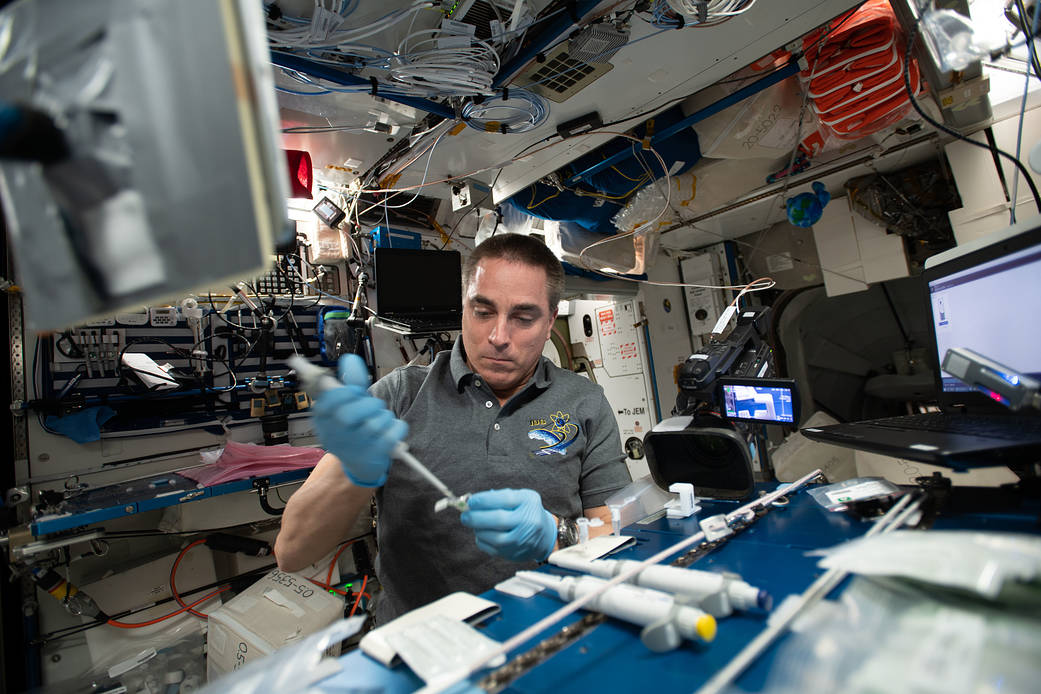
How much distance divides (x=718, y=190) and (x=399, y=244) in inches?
79.7

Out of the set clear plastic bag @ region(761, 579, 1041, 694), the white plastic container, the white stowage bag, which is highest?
the white stowage bag

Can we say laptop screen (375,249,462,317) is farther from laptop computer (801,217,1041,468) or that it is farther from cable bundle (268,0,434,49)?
laptop computer (801,217,1041,468)

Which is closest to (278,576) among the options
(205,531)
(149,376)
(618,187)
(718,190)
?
(205,531)

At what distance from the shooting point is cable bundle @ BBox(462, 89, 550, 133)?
1596 mm

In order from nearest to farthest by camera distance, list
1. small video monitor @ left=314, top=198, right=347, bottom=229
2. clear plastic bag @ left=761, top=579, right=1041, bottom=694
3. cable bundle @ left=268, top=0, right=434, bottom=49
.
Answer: clear plastic bag @ left=761, top=579, right=1041, bottom=694, cable bundle @ left=268, top=0, right=434, bottom=49, small video monitor @ left=314, top=198, right=347, bottom=229

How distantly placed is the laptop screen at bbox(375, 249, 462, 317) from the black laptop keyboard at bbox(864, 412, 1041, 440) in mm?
2134

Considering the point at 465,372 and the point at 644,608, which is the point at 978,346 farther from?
the point at 465,372

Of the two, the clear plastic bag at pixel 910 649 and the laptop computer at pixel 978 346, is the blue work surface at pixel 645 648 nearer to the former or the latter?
the clear plastic bag at pixel 910 649

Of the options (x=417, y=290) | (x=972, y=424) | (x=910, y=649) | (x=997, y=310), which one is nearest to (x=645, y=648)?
(x=910, y=649)

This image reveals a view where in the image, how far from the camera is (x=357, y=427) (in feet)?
2.78

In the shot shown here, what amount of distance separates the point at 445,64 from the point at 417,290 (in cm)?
142

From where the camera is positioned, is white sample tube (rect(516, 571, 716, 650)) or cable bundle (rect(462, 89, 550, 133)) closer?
white sample tube (rect(516, 571, 716, 650))

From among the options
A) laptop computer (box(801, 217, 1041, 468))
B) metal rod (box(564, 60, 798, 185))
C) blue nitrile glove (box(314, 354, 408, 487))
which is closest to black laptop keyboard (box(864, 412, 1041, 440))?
laptop computer (box(801, 217, 1041, 468))

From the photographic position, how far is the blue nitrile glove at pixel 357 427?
0.81 meters
